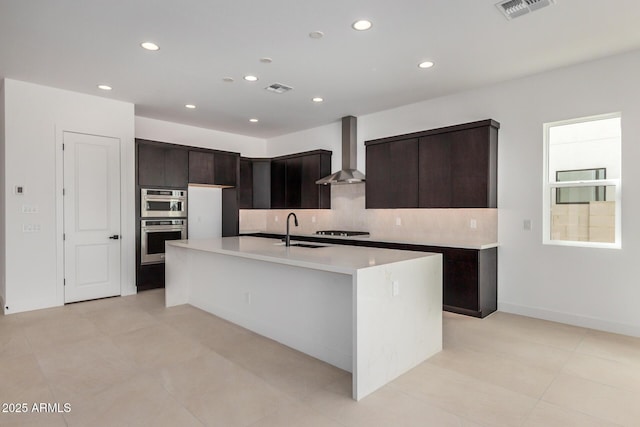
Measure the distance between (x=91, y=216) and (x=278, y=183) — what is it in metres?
3.29

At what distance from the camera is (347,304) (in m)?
2.79

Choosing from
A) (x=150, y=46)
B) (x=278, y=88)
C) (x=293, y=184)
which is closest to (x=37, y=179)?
(x=150, y=46)

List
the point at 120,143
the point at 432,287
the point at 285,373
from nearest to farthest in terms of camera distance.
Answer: the point at 285,373 < the point at 432,287 < the point at 120,143

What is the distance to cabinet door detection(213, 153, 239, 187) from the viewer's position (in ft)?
21.1

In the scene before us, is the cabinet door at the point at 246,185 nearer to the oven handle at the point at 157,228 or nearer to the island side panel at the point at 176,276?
the oven handle at the point at 157,228

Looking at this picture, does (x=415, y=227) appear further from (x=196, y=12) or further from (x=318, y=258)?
(x=196, y=12)

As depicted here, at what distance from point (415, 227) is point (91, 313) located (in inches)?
177

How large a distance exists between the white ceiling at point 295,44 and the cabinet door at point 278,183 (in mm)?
2173

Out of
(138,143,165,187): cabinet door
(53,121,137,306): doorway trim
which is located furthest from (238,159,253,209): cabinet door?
(53,121,137,306): doorway trim

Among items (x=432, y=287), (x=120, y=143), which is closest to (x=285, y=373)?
(x=432, y=287)

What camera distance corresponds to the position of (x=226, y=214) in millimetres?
6945

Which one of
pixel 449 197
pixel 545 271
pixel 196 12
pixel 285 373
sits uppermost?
pixel 196 12

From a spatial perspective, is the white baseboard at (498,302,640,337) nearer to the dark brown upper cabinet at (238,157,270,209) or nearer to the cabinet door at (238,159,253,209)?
the dark brown upper cabinet at (238,157,270,209)

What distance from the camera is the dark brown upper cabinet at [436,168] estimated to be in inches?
172
